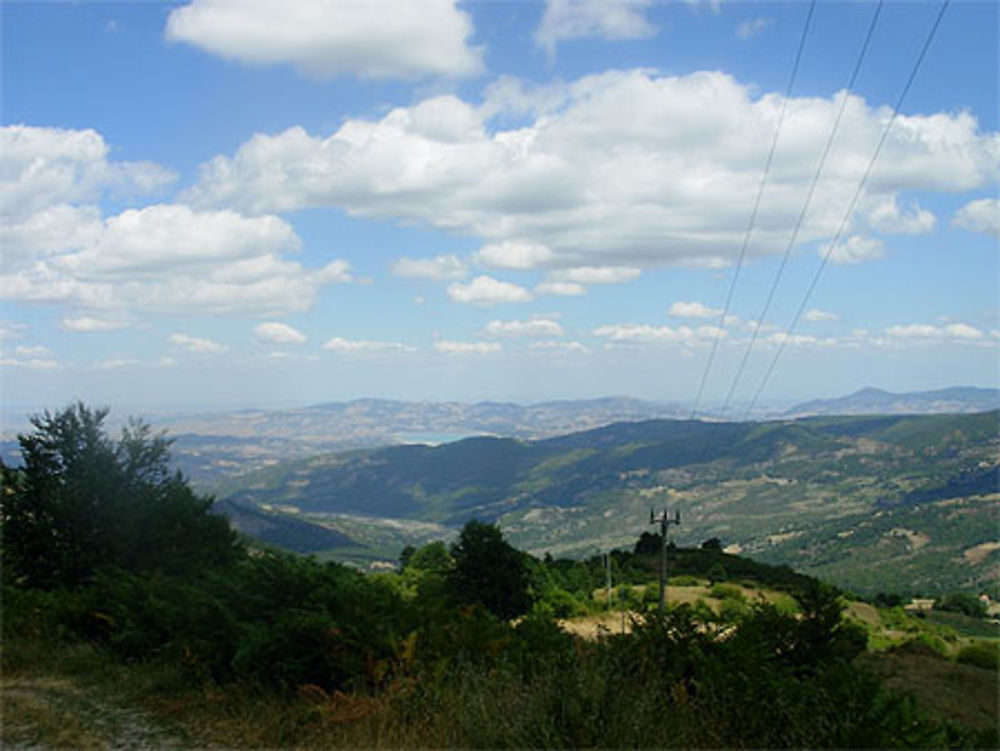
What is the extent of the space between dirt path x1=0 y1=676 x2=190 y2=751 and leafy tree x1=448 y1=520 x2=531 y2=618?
838 inches

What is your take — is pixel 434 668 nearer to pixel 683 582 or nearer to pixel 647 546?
pixel 683 582

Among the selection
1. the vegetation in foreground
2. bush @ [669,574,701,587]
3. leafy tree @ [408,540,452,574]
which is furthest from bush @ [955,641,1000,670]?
leafy tree @ [408,540,452,574]

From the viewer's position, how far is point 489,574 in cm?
2980

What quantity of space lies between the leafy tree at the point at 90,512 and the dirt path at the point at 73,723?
→ 11.3 metres

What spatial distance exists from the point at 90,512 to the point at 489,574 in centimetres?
1415

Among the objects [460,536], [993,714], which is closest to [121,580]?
[993,714]

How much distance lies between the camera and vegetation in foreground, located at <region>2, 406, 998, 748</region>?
19.2 feet

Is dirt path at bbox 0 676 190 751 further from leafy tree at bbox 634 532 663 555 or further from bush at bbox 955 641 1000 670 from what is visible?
leafy tree at bbox 634 532 663 555

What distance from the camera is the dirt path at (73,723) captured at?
6.85 metres

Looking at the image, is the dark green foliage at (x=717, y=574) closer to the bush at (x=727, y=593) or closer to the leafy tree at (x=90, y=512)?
the bush at (x=727, y=593)

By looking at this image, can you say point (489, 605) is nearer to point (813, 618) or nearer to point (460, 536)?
point (460, 536)

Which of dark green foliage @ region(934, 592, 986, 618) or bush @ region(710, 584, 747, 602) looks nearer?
bush @ region(710, 584, 747, 602)

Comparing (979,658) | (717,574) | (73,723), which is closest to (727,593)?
(979,658)

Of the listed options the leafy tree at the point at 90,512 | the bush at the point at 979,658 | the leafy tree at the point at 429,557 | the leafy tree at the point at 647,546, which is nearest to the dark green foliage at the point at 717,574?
the leafy tree at the point at 647,546
